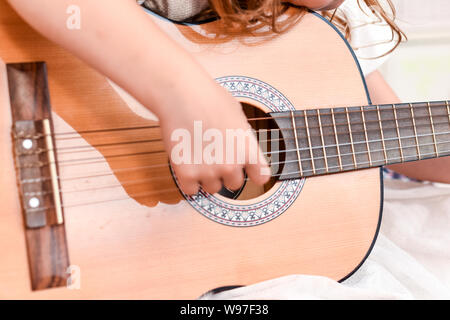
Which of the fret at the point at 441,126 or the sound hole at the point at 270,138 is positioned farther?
the fret at the point at 441,126

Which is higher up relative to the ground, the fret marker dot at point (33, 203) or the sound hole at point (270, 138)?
the sound hole at point (270, 138)

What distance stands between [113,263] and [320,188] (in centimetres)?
34

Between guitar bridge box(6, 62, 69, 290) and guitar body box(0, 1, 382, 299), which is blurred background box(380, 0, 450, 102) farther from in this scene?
guitar bridge box(6, 62, 69, 290)

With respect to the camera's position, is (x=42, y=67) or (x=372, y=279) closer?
(x=42, y=67)

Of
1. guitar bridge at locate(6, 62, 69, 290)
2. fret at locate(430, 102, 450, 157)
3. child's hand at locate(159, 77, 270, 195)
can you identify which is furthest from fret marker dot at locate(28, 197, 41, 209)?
fret at locate(430, 102, 450, 157)

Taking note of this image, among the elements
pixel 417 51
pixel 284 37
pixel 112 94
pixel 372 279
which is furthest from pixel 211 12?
pixel 417 51

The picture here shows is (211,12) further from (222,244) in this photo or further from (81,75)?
(222,244)

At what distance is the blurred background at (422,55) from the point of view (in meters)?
1.28

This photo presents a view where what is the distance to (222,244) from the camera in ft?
1.94

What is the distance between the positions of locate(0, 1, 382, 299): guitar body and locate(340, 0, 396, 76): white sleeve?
12.7 inches

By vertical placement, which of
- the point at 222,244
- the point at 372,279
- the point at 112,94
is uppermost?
the point at 112,94

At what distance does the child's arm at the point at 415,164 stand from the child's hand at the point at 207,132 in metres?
0.56

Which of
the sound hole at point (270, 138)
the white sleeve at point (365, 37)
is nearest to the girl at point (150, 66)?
the sound hole at point (270, 138)

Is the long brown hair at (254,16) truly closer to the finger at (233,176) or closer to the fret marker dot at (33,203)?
the finger at (233,176)
